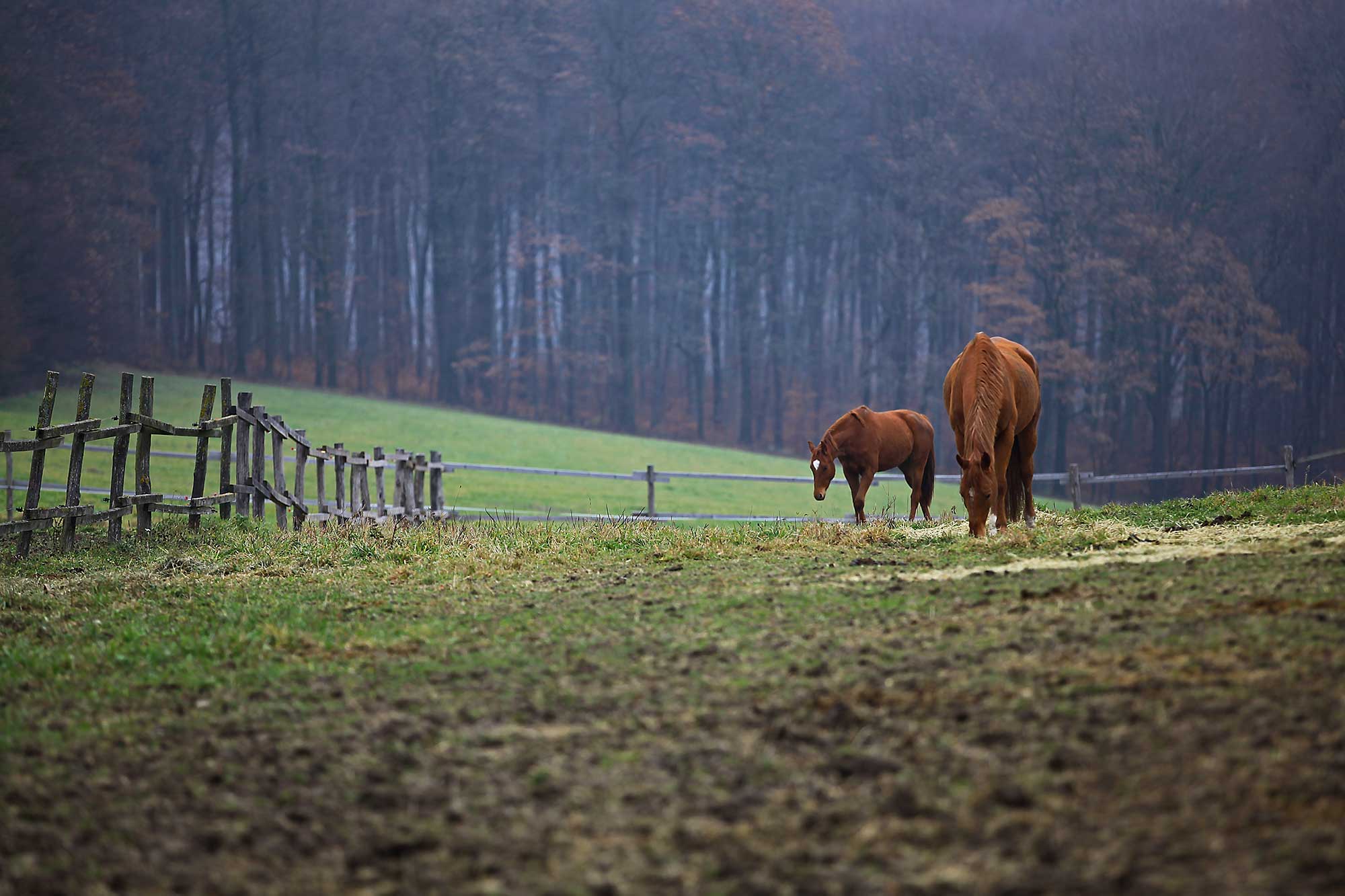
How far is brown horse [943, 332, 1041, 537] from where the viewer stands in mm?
10031

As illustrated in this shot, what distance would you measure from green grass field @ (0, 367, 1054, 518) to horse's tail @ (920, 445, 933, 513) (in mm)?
3593

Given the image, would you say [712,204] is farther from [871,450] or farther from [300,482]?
[300,482]

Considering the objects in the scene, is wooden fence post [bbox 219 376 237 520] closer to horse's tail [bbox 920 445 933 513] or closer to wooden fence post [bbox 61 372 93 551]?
wooden fence post [bbox 61 372 93 551]

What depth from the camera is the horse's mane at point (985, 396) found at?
10.2 meters

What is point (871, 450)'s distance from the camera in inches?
605

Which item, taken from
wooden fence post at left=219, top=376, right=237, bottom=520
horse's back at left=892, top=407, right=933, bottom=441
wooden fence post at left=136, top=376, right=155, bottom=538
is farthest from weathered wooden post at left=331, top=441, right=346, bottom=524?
horse's back at left=892, top=407, right=933, bottom=441

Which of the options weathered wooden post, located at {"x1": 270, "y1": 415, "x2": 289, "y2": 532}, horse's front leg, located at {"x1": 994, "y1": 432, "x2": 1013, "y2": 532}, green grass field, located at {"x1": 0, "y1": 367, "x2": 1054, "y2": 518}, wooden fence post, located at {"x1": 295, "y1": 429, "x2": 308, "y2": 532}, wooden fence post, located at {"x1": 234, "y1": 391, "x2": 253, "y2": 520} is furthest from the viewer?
green grass field, located at {"x1": 0, "y1": 367, "x2": 1054, "y2": 518}

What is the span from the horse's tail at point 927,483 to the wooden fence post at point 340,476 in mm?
7917

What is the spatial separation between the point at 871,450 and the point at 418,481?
7068mm

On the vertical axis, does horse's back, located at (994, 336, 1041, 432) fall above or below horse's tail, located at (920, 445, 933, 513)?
above

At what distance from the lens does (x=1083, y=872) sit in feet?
11.1

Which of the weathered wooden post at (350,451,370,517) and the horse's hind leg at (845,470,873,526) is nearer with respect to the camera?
the horse's hind leg at (845,470,873,526)

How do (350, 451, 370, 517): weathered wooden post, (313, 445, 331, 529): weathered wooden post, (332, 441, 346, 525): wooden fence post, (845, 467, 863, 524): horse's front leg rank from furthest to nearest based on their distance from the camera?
(350, 451, 370, 517): weathered wooden post
(332, 441, 346, 525): wooden fence post
(313, 445, 331, 529): weathered wooden post
(845, 467, 863, 524): horse's front leg

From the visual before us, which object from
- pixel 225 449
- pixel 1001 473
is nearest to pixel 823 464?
pixel 1001 473
